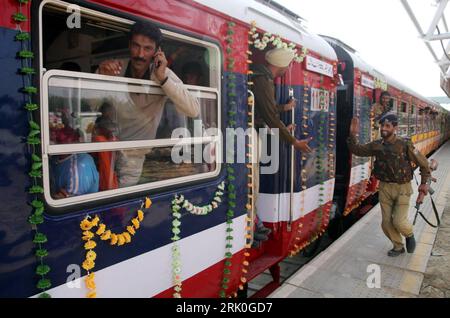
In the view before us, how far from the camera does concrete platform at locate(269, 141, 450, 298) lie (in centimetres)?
363

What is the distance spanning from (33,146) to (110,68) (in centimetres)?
71

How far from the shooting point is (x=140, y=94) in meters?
2.32

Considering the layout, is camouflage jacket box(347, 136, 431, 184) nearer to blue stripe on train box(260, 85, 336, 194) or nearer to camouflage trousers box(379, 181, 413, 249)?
camouflage trousers box(379, 181, 413, 249)

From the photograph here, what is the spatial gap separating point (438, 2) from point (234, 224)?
17781 millimetres

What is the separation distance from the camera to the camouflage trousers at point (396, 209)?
4570 mm

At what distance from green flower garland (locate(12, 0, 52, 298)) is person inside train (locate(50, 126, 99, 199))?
0.50 feet

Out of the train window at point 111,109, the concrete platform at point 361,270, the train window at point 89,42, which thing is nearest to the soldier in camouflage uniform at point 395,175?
the concrete platform at point 361,270

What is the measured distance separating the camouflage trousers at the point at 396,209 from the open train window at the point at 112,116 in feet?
8.93

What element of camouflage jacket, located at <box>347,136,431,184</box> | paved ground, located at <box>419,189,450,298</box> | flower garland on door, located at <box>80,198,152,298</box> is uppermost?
camouflage jacket, located at <box>347,136,431,184</box>

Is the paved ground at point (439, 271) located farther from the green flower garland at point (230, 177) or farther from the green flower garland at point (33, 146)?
the green flower garland at point (33, 146)

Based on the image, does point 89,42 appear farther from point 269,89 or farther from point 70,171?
point 269,89

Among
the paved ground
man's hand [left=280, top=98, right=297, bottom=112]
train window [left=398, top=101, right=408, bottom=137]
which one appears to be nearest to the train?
man's hand [left=280, top=98, right=297, bottom=112]

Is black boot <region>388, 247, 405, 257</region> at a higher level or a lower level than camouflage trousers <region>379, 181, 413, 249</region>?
lower

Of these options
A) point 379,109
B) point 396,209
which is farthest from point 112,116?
point 379,109
